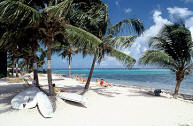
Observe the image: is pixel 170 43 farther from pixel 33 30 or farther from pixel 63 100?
pixel 33 30

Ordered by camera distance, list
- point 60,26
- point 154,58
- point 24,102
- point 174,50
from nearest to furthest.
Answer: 1. point 24,102
2. point 60,26
3. point 154,58
4. point 174,50

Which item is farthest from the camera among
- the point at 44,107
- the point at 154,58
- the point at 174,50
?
the point at 174,50

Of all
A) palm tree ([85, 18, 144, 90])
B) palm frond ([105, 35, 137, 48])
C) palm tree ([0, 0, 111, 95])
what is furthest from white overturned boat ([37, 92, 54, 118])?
palm frond ([105, 35, 137, 48])

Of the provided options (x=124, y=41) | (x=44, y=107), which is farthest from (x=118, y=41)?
(x=44, y=107)

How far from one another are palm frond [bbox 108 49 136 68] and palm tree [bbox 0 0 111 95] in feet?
9.67

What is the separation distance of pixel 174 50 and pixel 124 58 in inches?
145

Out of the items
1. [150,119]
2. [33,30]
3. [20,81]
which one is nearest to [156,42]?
[150,119]

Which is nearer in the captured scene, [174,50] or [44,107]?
[44,107]

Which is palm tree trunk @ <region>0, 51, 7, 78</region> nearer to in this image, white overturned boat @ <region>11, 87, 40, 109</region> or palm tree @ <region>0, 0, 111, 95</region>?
palm tree @ <region>0, 0, 111, 95</region>

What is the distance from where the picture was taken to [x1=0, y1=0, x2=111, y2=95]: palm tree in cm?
369

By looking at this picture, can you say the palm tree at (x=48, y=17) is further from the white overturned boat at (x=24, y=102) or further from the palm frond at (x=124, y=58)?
the palm frond at (x=124, y=58)

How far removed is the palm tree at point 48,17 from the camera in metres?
3.69

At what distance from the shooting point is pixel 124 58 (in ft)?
23.4

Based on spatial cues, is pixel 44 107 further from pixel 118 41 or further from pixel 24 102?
pixel 118 41
